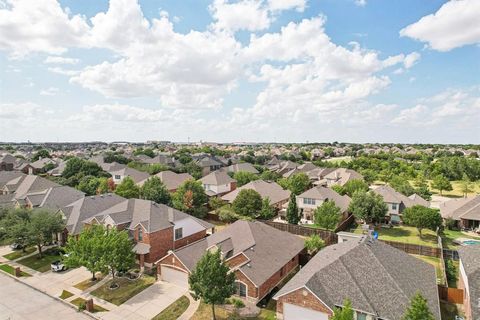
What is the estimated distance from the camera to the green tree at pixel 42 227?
122 ft

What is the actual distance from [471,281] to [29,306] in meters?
38.5

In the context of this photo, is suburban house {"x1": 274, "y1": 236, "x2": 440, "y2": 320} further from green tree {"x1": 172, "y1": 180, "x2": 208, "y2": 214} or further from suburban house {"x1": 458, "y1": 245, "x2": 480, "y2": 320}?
green tree {"x1": 172, "y1": 180, "x2": 208, "y2": 214}

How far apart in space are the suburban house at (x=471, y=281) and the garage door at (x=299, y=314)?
10.5 metres

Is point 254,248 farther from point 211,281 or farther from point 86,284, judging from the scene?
point 86,284

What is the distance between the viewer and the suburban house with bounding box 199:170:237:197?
74438mm

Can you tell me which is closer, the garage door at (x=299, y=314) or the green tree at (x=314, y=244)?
the garage door at (x=299, y=314)

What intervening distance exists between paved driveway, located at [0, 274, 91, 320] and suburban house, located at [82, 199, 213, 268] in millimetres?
9023

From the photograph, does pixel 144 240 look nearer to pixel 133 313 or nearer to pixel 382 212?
pixel 133 313

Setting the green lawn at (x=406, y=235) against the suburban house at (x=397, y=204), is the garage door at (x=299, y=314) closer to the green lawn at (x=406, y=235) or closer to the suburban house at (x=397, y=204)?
the green lawn at (x=406, y=235)

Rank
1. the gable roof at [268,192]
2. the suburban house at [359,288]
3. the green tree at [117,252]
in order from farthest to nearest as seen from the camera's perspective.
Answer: the gable roof at [268,192], the green tree at [117,252], the suburban house at [359,288]

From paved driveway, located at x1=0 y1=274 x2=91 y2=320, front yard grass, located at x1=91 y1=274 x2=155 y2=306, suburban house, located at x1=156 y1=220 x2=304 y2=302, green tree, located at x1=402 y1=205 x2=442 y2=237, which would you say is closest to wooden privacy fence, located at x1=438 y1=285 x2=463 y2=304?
suburban house, located at x1=156 y1=220 x2=304 y2=302

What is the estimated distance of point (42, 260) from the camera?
37.8m

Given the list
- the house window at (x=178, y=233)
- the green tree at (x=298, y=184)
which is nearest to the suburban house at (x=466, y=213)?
the green tree at (x=298, y=184)

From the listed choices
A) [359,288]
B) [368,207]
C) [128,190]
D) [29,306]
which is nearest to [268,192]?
[368,207]
